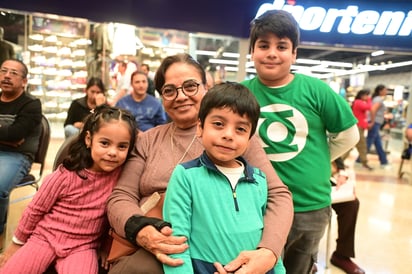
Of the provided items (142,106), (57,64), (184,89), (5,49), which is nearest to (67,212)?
(184,89)

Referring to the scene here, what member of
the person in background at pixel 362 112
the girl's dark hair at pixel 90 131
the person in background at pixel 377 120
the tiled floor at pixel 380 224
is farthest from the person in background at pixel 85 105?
the person in background at pixel 377 120

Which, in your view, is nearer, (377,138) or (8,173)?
(8,173)

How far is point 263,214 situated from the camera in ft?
4.44

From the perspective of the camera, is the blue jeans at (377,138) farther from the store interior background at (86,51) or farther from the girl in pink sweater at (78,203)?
the girl in pink sweater at (78,203)

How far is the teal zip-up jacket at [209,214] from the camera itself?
121 cm

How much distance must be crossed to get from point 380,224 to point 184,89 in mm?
3290

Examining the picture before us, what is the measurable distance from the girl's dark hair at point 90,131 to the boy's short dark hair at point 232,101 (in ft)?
1.45

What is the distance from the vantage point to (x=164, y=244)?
117cm

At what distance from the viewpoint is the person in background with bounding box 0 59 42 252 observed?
8.37ft

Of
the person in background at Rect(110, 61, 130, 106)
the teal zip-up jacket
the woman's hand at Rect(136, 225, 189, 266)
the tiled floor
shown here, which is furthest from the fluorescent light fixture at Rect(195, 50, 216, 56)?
the woman's hand at Rect(136, 225, 189, 266)

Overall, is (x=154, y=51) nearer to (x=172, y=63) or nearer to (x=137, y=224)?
(x=172, y=63)

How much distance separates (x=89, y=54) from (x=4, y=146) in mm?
5553

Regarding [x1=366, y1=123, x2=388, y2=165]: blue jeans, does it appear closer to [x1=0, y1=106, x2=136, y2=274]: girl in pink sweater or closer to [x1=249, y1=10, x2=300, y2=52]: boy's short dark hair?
[x1=249, y1=10, x2=300, y2=52]: boy's short dark hair

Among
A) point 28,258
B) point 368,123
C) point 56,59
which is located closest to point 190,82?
point 28,258
